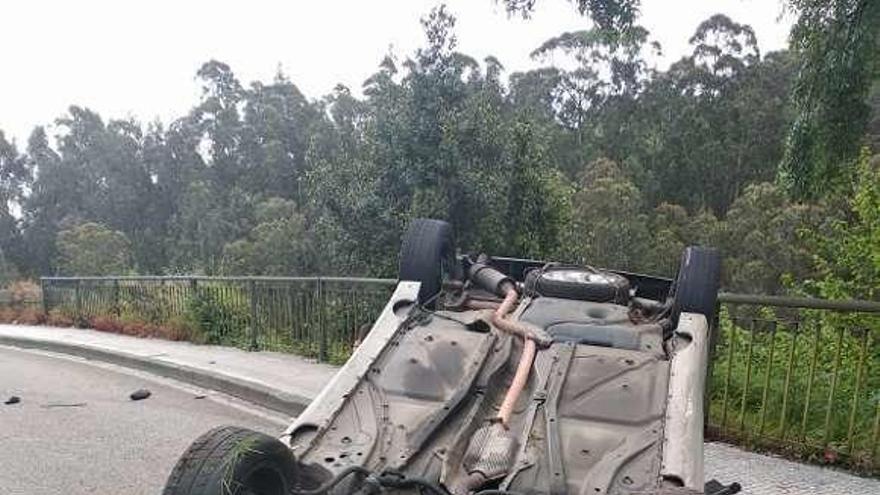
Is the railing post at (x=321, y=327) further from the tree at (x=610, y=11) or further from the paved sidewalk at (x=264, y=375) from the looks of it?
the tree at (x=610, y=11)

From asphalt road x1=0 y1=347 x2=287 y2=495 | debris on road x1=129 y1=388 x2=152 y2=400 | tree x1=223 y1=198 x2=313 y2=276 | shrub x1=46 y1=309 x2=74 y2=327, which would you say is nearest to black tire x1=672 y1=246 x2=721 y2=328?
asphalt road x1=0 y1=347 x2=287 y2=495

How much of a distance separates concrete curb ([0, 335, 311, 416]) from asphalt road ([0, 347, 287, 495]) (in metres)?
0.18

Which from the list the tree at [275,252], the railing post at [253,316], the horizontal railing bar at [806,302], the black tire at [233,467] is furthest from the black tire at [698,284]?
the tree at [275,252]

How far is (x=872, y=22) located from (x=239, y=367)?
7.64 metres

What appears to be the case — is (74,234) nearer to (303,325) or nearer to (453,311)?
(303,325)

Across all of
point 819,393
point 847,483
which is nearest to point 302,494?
point 847,483

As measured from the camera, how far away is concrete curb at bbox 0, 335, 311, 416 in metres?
8.30

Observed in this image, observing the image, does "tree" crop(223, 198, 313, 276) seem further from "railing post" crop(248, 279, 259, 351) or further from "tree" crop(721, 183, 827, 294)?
"railing post" crop(248, 279, 259, 351)

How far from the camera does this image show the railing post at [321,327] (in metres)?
10.7

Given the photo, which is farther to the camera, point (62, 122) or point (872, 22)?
point (62, 122)

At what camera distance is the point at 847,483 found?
5.44m

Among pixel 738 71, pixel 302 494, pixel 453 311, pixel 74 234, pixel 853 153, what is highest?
pixel 738 71

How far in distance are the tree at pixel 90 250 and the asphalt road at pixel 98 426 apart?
3763 centimetres

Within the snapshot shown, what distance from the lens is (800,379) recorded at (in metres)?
6.53
